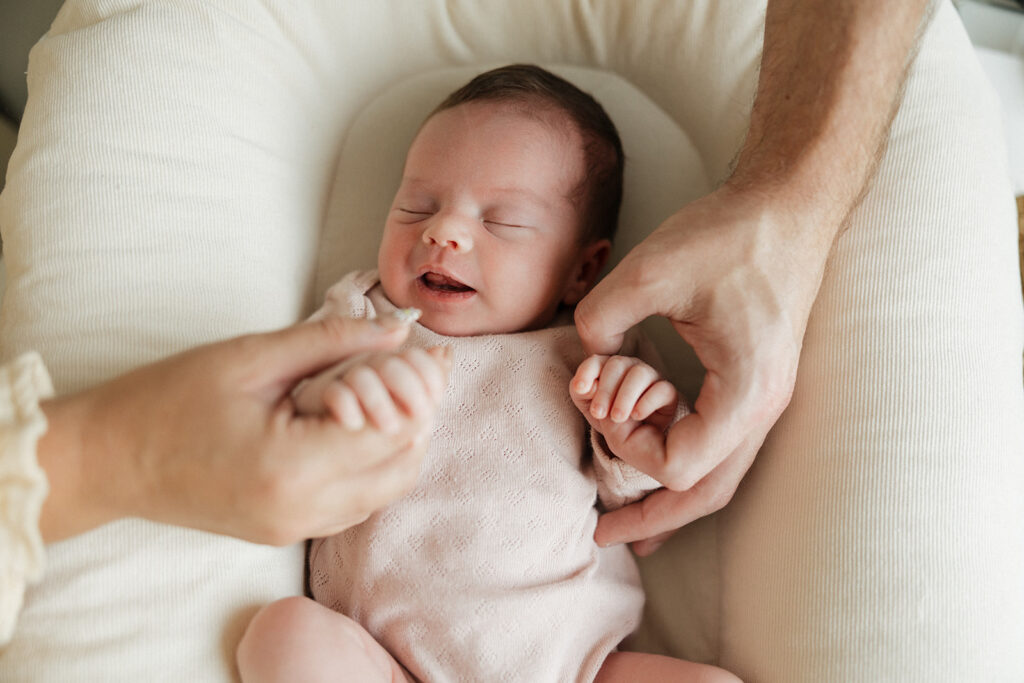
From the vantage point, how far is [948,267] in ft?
3.79

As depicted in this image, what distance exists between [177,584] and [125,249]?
0.51 metres

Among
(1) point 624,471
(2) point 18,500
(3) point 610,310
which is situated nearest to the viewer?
(2) point 18,500

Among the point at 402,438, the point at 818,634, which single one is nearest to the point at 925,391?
the point at 818,634

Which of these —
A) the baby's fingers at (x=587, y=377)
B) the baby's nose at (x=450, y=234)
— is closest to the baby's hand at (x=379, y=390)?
the baby's fingers at (x=587, y=377)

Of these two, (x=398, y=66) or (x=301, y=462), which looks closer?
(x=301, y=462)

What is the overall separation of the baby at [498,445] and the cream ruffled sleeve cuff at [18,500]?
31 centimetres

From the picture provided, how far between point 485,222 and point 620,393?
1.32 ft

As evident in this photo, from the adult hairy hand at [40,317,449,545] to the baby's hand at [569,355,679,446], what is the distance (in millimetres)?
345

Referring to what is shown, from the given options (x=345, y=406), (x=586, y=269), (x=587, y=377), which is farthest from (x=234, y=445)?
(x=586, y=269)

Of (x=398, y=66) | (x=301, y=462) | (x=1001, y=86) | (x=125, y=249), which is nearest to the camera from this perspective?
(x=301, y=462)

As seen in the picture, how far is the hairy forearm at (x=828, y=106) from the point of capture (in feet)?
3.68

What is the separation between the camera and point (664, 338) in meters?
1.48

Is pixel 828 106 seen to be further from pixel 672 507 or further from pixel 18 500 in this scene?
pixel 18 500

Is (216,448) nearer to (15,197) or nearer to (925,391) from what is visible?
(15,197)
